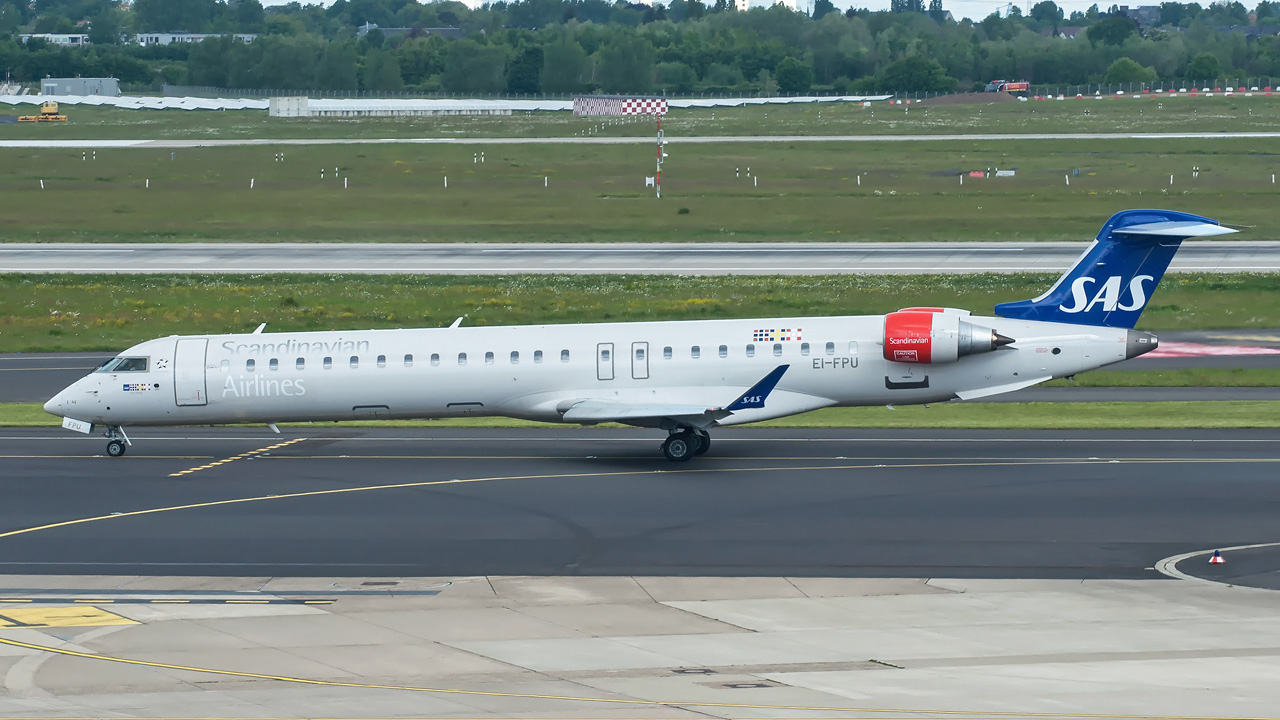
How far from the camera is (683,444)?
116 feet

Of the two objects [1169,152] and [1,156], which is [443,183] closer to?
[1,156]

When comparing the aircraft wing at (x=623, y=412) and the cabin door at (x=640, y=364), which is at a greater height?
the cabin door at (x=640, y=364)

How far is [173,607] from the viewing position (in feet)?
78.1

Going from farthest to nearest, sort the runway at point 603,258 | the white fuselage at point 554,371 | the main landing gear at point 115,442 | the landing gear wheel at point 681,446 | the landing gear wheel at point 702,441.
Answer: the runway at point 603,258, the main landing gear at point 115,442, the landing gear wheel at point 702,441, the landing gear wheel at point 681,446, the white fuselage at point 554,371

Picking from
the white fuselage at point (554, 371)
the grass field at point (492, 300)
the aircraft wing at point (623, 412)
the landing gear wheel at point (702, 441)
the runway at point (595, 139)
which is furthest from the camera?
the runway at point (595, 139)

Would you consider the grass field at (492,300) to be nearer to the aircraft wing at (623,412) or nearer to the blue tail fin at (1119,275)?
the blue tail fin at (1119,275)

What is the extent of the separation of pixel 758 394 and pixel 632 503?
16.0 feet

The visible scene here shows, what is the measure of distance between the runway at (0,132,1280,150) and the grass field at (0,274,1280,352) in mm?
75668

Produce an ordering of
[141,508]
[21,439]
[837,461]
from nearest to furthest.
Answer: [141,508]
[837,461]
[21,439]

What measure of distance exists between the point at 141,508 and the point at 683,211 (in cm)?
6224

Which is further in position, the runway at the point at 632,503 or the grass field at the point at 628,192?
the grass field at the point at 628,192

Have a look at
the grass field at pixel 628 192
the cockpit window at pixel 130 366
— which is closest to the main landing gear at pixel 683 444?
the cockpit window at pixel 130 366

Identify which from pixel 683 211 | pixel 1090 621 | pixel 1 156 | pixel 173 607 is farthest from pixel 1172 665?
pixel 1 156

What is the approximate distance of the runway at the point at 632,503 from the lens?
2667 centimetres
